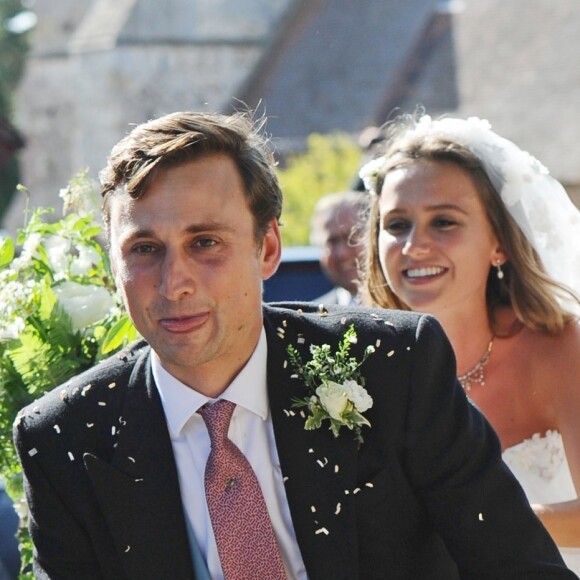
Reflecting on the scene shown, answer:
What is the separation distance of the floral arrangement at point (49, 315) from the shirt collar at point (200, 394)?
0.48 m

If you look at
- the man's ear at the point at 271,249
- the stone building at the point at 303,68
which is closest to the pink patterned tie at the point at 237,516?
the man's ear at the point at 271,249

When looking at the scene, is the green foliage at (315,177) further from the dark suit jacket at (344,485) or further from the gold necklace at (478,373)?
the dark suit jacket at (344,485)

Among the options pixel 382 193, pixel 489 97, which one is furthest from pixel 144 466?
pixel 489 97

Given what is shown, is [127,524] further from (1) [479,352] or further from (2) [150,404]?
(1) [479,352]

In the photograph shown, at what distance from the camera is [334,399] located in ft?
10.4

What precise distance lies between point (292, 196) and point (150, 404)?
23.8 meters

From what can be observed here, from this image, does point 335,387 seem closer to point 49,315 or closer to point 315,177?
point 49,315

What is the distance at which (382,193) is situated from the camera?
4719mm

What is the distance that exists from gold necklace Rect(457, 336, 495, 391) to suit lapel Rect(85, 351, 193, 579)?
1.76 m

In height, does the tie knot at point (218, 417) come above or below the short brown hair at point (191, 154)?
below

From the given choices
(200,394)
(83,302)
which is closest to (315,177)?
(83,302)

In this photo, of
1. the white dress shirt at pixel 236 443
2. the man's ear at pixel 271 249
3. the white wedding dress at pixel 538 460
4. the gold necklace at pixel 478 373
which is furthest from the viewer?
the gold necklace at pixel 478 373

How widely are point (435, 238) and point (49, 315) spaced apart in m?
1.40

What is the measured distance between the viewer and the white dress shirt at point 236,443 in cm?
320
